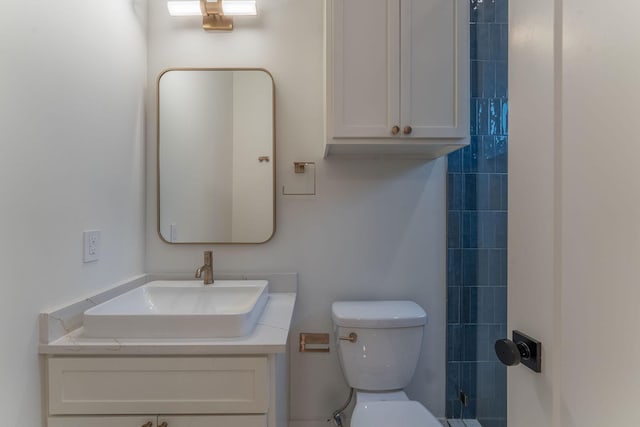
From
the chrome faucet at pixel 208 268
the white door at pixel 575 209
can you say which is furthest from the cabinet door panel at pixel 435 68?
the chrome faucet at pixel 208 268

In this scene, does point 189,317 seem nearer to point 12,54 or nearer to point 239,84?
point 12,54

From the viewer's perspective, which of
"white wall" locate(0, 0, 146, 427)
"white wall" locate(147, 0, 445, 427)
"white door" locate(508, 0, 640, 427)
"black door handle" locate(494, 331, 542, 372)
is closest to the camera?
"white door" locate(508, 0, 640, 427)

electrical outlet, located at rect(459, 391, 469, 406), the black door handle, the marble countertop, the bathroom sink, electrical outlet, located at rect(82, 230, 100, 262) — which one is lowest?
electrical outlet, located at rect(459, 391, 469, 406)

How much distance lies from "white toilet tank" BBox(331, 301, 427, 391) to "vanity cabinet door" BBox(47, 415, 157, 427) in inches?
31.7

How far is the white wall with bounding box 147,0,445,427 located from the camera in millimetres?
1739

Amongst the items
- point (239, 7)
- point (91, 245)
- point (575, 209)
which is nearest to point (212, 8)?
point (239, 7)

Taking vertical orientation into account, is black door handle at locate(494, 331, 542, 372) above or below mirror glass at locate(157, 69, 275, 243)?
below

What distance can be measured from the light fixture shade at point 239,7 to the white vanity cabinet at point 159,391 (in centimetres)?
153

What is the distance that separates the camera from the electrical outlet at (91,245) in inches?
49.6

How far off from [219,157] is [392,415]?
139 centimetres

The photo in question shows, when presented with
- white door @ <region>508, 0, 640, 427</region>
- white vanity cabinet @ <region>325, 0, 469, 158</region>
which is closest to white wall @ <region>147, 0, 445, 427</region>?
white vanity cabinet @ <region>325, 0, 469, 158</region>

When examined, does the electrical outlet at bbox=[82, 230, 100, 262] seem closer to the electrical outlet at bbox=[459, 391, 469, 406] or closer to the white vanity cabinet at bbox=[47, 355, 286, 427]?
the white vanity cabinet at bbox=[47, 355, 286, 427]

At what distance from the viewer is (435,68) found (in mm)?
1411

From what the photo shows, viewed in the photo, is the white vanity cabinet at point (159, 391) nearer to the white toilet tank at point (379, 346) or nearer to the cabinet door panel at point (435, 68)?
the white toilet tank at point (379, 346)
